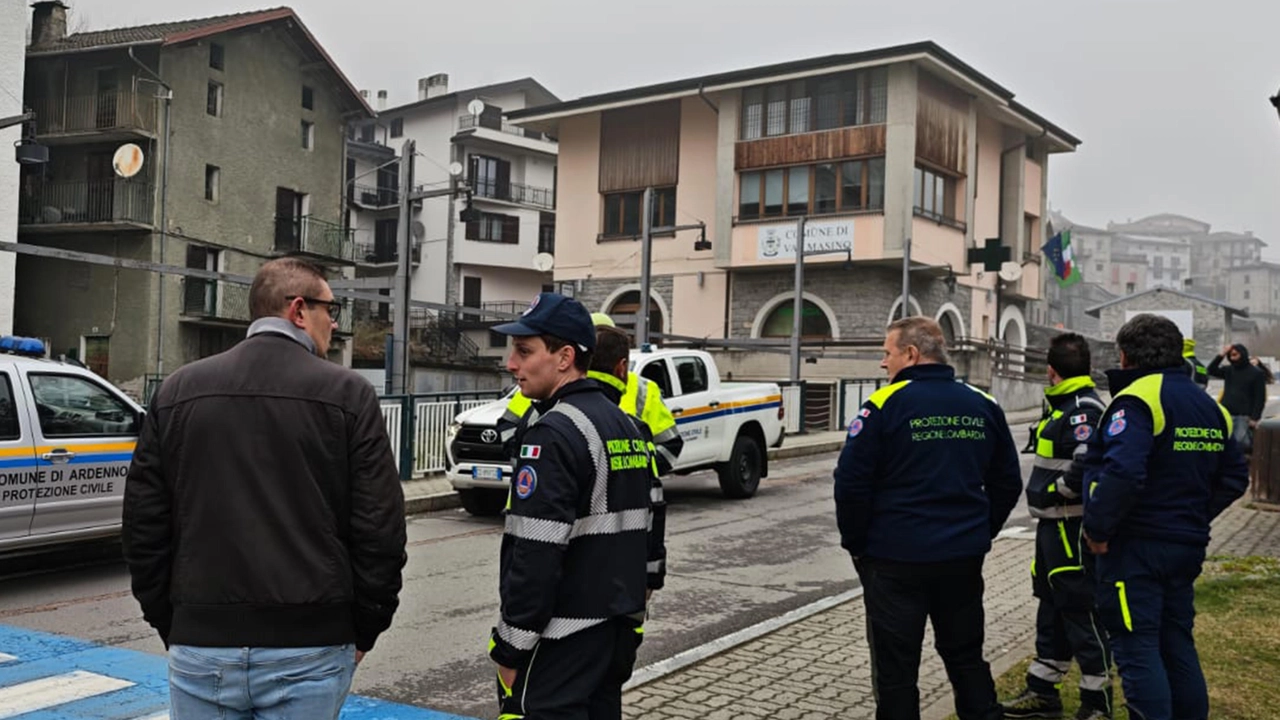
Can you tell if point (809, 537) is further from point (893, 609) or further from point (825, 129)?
point (825, 129)

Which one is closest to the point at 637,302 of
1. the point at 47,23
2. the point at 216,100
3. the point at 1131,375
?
the point at 216,100

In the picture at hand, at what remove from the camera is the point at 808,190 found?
35.4 meters

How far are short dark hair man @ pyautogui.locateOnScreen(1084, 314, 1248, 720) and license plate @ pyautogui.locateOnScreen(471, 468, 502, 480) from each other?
8.27 metres

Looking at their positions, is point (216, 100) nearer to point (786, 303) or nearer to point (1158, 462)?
point (786, 303)

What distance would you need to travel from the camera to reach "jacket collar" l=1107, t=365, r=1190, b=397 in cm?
477

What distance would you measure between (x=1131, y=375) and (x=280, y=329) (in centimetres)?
373

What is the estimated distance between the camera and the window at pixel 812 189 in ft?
113

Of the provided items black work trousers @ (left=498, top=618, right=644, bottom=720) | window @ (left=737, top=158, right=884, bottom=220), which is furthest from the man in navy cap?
window @ (left=737, top=158, right=884, bottom=220)

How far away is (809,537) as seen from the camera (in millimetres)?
11805

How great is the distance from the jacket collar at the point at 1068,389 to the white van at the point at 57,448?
7.04m

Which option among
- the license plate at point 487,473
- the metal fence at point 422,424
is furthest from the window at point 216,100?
the license plate at point 487,473

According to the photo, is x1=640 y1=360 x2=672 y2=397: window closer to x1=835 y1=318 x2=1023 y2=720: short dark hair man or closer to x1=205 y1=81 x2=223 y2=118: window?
x1=835 y1=318 x2=1023 y2=720: short dark hair man

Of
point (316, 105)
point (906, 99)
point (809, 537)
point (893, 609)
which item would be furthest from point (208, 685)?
point (316, 105)

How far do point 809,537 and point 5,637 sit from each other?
7661 millimetres
